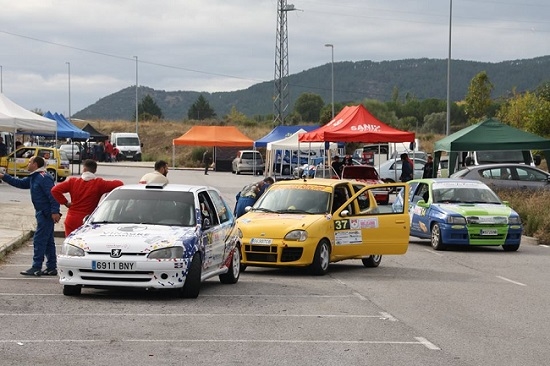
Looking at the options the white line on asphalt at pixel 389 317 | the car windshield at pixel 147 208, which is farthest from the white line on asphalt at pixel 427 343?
the car windshield at pixel 147 208

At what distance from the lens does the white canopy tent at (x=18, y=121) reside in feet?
134

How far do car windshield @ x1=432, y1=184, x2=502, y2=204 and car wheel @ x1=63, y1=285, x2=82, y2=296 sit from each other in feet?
39.7

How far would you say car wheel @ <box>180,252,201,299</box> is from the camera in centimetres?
1372

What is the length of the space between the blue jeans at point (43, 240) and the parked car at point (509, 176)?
18523 millimetres

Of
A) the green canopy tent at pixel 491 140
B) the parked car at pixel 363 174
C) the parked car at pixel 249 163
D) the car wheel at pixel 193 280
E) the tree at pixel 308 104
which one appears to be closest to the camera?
the car wheel at pixel 193 280

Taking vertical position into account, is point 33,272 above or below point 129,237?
below

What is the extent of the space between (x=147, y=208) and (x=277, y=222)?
11.4 ft

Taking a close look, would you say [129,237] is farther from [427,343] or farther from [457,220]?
[457,220]

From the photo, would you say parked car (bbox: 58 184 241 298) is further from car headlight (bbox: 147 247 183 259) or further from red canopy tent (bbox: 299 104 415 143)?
red canopy tent (bbox: 299 104 415 143)

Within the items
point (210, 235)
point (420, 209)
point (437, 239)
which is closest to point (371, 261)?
point (437, 239)

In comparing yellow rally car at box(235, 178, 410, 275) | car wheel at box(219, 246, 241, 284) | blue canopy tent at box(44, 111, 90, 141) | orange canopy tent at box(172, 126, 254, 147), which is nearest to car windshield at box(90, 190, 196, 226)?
car wheel at box(219, 246, 241, 284)

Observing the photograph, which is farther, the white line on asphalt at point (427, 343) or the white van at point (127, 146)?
the white van at point (127, 146)

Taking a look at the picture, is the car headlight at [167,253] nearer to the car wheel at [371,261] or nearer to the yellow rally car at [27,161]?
the car wheel at [371,261]

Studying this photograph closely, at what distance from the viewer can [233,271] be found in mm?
15953
